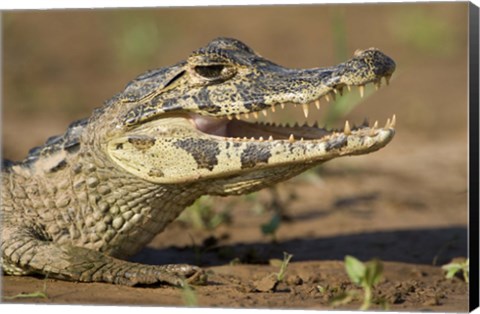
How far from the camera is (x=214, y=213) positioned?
710 centimetres

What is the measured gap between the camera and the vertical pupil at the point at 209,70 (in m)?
5.18

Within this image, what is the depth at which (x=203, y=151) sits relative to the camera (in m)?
5.06

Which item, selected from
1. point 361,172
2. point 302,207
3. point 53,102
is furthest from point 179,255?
point 53,102

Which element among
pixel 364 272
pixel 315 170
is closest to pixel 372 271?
pixel 364 272

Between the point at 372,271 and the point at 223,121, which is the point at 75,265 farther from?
the point at 372,271

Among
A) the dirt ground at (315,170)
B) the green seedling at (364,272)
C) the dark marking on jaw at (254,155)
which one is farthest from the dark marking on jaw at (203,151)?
the green seedling at (364,272)

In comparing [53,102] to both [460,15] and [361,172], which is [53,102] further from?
[460,15]

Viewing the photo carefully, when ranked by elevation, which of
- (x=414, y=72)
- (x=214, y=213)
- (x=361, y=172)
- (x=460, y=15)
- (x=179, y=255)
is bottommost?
(x=179, y=255)

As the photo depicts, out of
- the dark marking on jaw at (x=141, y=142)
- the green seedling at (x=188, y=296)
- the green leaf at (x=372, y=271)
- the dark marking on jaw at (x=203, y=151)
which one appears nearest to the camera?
the green leaf at (x=372, y=271)

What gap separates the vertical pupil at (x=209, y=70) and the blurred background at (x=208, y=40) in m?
5.24

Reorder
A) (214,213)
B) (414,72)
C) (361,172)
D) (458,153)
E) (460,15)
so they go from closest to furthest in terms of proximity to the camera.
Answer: (214,213), (361,172), (458,153), (414,72), (460,15)

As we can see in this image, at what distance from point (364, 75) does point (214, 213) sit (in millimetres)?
2488

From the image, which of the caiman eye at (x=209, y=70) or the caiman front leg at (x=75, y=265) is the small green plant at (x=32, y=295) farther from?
the caiman eye at (x=209, y=70)

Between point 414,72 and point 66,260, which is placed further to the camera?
point 414,72
